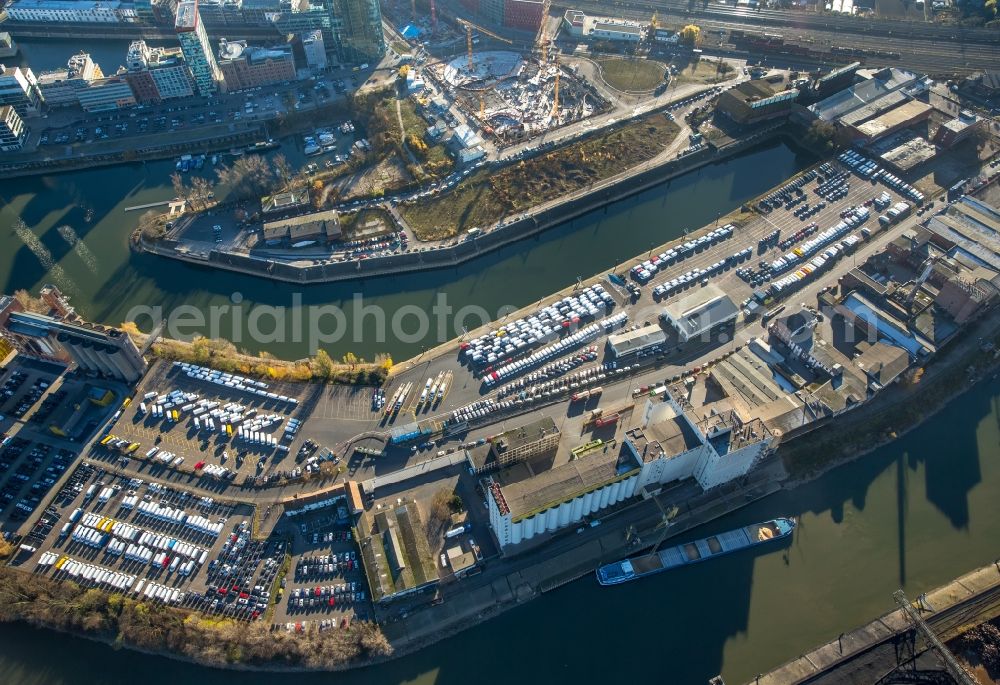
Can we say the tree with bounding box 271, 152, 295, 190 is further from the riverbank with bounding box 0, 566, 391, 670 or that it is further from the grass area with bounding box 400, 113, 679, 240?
the riverbank with bounding box 0, 566, 391, 670

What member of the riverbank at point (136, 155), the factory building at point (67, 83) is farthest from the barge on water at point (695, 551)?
the factory building at point (67, 83)

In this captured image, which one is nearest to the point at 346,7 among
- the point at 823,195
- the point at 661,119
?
the point at 661,119

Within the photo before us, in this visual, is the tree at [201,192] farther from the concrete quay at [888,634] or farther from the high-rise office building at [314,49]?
the concrete quay at [888,634]

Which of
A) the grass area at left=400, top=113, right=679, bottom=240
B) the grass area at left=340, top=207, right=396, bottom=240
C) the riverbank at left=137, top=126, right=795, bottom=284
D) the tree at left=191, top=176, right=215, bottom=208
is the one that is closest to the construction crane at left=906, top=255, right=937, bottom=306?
the riverbank at left=137, top=126, right=795, bottom=284

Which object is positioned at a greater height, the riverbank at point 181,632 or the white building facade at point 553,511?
the white building facade at point 553,511

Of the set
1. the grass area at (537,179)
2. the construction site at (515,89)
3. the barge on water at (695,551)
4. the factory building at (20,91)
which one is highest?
the factory building at (20,91)

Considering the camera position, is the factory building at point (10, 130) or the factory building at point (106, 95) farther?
the factory building at point (106, 95)
